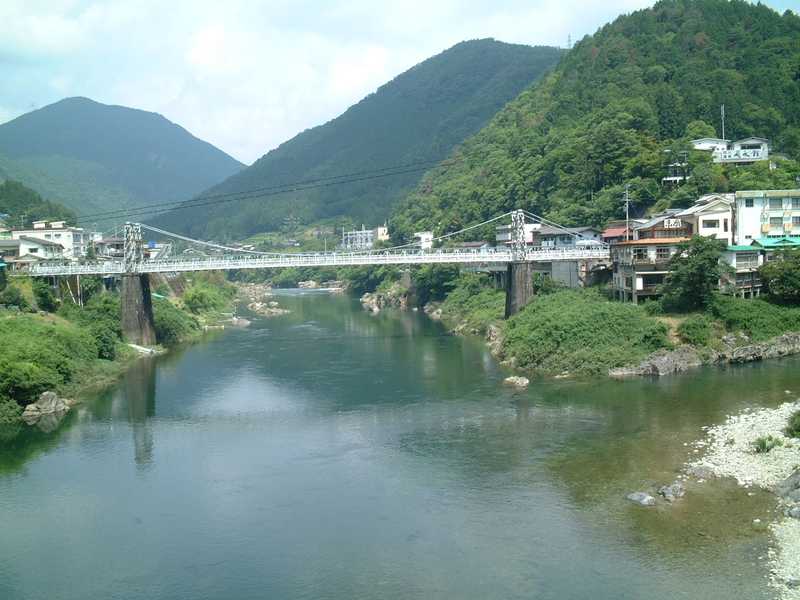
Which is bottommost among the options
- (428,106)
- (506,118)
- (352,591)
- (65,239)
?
(352,591)

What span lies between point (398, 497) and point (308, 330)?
64.1 feet

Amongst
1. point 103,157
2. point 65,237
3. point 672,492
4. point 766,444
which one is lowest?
point 672,492

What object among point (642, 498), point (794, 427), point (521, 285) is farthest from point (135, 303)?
point (794, 427)

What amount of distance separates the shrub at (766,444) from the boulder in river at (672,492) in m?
1.91

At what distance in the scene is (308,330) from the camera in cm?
3034

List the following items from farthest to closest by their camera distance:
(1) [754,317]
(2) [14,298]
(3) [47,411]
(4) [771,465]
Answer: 1. (2) [14,298]
2. (1) [754,317]
3. (3) [47,411]
4. (4) [771,465]

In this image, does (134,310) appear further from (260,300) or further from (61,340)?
(260,300)

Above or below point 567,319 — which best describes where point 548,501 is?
below

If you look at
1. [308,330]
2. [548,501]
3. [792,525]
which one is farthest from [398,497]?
[308,330]

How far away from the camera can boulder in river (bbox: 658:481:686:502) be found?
1042 cm

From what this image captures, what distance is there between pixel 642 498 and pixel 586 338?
29.0ft

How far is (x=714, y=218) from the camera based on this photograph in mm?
22266

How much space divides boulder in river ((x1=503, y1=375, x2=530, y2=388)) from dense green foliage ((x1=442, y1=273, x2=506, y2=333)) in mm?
7918

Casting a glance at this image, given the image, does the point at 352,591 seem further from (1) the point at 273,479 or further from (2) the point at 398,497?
(1) the point at 273,479
